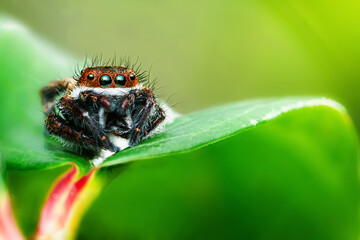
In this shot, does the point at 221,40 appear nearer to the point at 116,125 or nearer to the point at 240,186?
the point at 240,186

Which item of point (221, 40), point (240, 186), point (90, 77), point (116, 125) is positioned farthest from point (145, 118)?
point (221, 40)

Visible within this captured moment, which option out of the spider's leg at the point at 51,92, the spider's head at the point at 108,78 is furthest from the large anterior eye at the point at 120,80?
the spider's leg at the point at 51,92

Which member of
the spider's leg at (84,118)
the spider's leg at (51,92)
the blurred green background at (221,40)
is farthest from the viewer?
the blurred green background at (221,40)

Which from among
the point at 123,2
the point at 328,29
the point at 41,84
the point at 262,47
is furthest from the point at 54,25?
the point at 41,84

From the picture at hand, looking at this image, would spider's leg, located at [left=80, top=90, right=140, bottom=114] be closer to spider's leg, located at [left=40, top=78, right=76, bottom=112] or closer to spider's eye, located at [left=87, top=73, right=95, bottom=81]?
spider's eye, located at [left=87, top=73, right=95, bottom=81]

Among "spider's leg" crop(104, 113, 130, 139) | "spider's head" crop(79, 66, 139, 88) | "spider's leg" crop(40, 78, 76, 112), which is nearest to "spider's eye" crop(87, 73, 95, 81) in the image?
"spider's head" crop(79, 66, 139, 88)

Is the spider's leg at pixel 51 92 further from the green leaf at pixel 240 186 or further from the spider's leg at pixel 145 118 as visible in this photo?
the spider's leg at pixel 145 118
